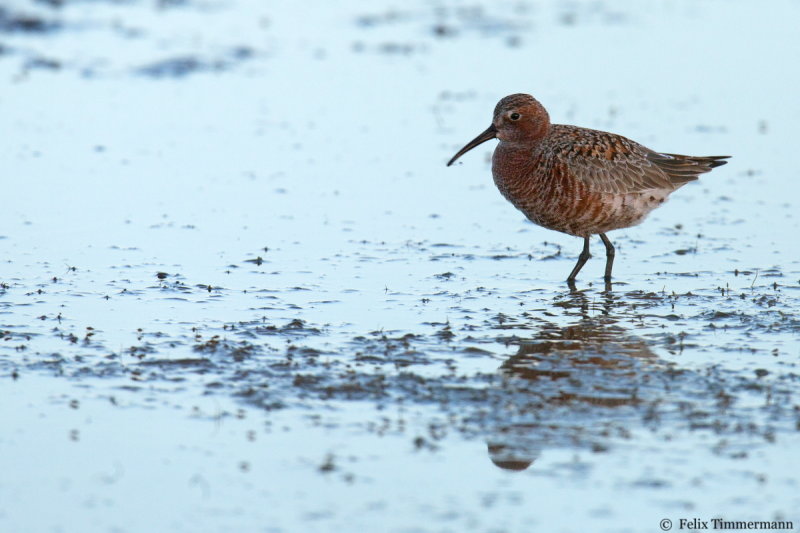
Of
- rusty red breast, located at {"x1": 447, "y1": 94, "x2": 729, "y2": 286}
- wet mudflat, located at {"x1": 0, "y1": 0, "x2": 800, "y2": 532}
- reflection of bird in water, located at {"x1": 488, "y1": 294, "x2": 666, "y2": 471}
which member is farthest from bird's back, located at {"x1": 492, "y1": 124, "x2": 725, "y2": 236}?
reflection of bird in water, located at {"x1": 488, "y1": 294, "x2": 666, "y2": 471}

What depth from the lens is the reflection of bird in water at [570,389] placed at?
6832 mm

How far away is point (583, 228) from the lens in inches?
416

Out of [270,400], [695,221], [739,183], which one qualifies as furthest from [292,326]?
[739,183]

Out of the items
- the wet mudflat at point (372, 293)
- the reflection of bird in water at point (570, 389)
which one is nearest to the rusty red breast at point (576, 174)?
the wet mudflat at point (372, 293)

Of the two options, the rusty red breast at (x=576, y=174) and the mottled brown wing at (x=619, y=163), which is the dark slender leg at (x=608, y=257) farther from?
the mottled brown wing at (x=619, y=163)

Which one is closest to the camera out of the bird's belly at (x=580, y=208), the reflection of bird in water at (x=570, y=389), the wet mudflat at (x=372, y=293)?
the wet mudflat at (x=372, y=293)

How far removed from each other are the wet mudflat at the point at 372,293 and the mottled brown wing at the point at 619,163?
716mm

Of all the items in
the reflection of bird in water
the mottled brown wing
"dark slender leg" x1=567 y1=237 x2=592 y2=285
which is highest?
the mottled brown wing

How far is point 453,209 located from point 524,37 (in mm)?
7844

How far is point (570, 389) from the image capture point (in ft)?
24.9

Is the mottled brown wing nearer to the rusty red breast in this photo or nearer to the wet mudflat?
the rusty red breast

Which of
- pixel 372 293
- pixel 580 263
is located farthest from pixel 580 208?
pixel 372 293

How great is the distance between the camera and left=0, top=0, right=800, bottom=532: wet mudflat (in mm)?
6387

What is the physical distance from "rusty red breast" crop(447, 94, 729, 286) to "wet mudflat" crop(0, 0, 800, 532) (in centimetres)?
51
